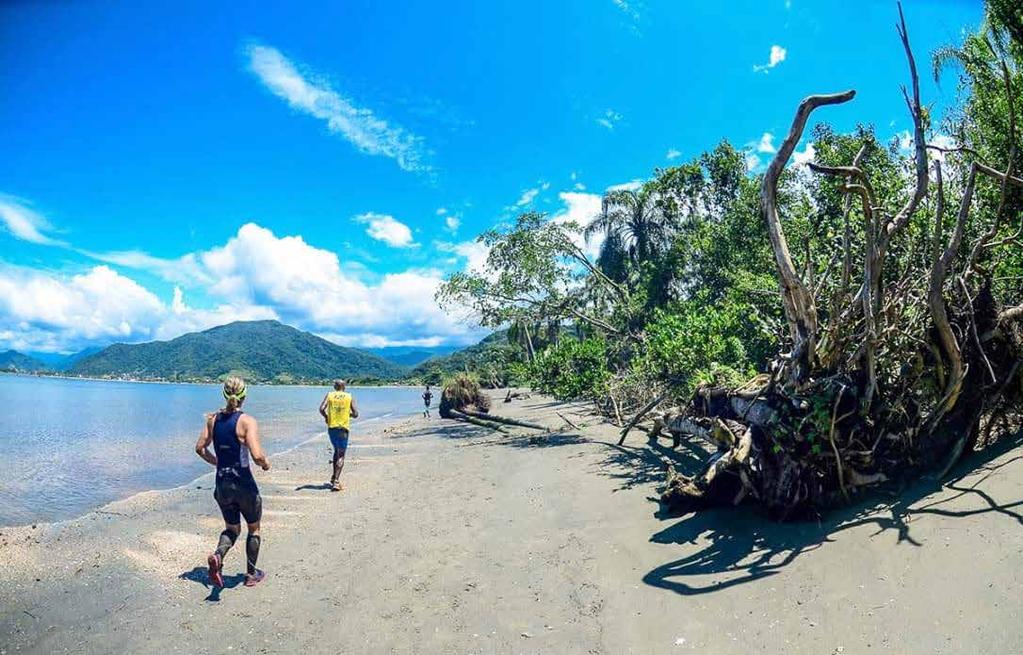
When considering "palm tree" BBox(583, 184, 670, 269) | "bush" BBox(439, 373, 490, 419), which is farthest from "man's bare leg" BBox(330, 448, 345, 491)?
"palm tree" BBox(583, 184, 670, 269)

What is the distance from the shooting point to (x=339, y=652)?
4211 millimetres

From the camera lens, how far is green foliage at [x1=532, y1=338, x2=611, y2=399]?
1606cm

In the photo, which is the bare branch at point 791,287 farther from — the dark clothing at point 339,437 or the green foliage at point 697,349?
the dark clothing at point 339,437

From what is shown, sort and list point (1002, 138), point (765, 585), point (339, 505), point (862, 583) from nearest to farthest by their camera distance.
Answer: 1. point (862, 583)
2. point (765, 585)
3. point (1002, 138)
4. point (339, 505)

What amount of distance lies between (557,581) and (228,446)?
3442 millimetres

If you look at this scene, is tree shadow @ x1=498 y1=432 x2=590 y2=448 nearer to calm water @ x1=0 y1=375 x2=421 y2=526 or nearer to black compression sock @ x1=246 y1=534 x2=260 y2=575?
calm water @ x1=0 y1=375 x2=421 y2=526

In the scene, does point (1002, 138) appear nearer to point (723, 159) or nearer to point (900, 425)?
point (900, 425)

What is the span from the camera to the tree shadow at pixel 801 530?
4.63 meters

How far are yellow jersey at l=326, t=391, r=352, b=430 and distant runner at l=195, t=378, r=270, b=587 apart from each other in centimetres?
498

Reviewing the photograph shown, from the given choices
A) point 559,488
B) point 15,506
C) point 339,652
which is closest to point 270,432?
point 15,506

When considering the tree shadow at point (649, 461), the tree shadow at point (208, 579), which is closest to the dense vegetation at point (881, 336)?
the tree shadow at point (649, 461)

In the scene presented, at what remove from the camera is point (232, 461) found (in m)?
5.21

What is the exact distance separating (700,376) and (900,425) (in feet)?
14.4

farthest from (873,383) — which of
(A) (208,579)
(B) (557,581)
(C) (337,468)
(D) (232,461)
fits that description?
(C) (337,468)
